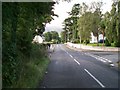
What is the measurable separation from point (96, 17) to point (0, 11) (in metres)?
64.7

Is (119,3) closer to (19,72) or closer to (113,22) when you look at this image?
(113,22)

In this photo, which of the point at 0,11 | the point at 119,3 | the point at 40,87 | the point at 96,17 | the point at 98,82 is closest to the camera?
the point at 0,11

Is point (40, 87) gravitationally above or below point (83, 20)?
below

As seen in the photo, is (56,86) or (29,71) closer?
(56,86)

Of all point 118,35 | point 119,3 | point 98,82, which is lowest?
point 98,82

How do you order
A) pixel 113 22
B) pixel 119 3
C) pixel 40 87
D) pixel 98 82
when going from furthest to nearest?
pixel 113 22 → pixel 119 3 → pixel 98 82 → pixel 40 87

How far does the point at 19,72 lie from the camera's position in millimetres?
13508

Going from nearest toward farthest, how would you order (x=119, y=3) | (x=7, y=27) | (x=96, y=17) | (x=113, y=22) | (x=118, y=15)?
1. (x=7, y=27)
2. (x=119, y=3)
3. (x=118, y=15)
4. (x=113, y=22)
5. (x=96, y=17)

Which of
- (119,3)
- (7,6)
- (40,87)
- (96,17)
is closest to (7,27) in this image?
(7,6)

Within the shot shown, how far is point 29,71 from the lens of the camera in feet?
52.4

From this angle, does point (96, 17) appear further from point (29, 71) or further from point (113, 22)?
point (29, 71)

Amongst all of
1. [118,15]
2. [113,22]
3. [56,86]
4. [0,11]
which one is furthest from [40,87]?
[113,22]

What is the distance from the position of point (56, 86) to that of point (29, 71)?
2087 millimetres

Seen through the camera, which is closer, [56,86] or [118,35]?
[56,86]
